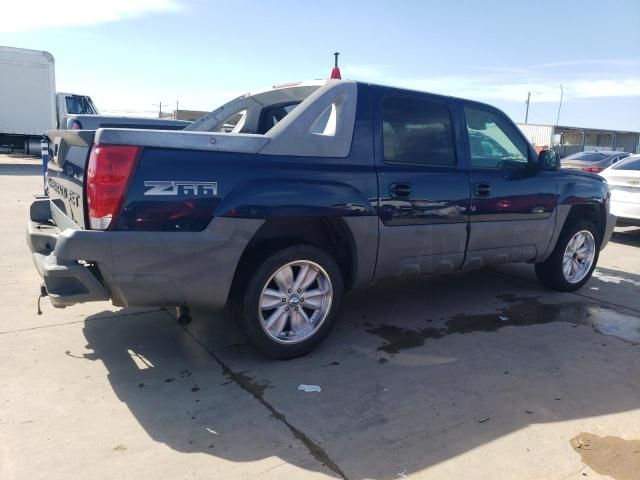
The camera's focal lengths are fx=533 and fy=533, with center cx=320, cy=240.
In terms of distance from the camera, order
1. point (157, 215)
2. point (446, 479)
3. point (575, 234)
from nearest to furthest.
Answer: point (446, 479) → point (157, 215) → point (575, 234)

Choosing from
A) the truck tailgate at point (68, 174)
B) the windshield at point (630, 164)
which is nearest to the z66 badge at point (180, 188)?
the truck tailgate at point (68, 174)

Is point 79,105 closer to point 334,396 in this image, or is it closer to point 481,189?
point 481,189

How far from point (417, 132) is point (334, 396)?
2180mm

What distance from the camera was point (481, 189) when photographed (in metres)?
4.56

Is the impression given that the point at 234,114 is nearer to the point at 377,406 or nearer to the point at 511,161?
the point at 511,161

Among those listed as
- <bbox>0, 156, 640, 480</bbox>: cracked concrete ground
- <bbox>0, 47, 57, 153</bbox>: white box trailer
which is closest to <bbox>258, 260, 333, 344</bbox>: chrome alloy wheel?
<bbox>0, 156, 640, 480</bbox>: cracked concrete ground

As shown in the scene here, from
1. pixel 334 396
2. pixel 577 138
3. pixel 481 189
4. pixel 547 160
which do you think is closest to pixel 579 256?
pixel 547 160

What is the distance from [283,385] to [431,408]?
921mm

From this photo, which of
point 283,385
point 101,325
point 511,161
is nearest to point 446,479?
point 283,385

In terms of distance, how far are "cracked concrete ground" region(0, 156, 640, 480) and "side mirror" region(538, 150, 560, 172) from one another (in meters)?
1.37

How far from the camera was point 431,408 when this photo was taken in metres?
3.16

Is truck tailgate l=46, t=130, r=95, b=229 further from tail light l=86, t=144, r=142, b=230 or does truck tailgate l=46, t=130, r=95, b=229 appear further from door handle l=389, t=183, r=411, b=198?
door handle l=389, t=183, r=411, b=198

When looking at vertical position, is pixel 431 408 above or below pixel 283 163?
below

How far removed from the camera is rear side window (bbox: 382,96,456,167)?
404 cm
